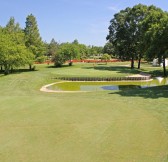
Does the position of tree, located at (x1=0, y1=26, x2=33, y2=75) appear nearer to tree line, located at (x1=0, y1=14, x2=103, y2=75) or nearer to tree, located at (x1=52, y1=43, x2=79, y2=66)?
tree line, located at (x1=0, y1=14, x2=103, y2=75)

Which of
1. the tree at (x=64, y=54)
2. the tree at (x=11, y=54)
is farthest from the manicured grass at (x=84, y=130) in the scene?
the tree at (x=64, y=54)

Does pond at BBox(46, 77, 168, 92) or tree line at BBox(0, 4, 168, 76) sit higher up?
tree line at BBox(0, 4, 168, 76)

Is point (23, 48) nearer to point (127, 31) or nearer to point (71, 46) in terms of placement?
point (71, 46)

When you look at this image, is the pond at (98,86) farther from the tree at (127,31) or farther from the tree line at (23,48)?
the tree at (127,31)

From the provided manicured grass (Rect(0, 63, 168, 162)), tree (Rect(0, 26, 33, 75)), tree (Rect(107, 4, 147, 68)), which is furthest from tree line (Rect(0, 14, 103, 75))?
manicured grass (Rect(0, 63, 168, 162))

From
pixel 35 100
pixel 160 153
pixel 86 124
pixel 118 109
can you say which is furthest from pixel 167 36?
pixel 160 153

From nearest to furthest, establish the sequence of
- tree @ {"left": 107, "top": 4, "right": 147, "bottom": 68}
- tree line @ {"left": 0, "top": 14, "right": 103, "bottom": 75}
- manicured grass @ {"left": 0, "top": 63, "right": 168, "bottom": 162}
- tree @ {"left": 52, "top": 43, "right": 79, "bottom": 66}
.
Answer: manicured grass @ {"left": 0, "top": 63, "right": 168, "bottom": 162} → tree line @ {"left": 0, "top": 14, "right": 103, "bottom": 75} → tree @ {"left": 107, "top": 4, "right": 147, "bottom": 68} → tree @ {"left": 52, "top": 43, "right": 79, "bottom": 66}

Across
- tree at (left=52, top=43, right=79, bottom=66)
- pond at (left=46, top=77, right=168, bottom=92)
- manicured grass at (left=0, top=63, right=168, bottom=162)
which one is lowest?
pond at (left=46, top=77, right=168, bottom=92)

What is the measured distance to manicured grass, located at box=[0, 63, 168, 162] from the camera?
42.9 ft

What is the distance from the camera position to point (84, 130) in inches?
648

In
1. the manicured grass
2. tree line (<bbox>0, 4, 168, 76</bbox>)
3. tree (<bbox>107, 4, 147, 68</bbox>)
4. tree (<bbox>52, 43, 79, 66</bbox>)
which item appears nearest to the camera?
the manicured grass

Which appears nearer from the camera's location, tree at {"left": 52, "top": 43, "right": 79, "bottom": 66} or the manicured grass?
the manicured grass

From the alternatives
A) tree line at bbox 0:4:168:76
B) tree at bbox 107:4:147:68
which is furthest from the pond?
tree at bbox 107:4:147:68

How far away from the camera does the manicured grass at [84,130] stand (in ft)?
42.9
